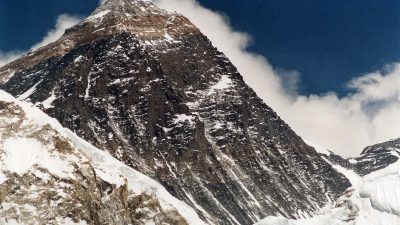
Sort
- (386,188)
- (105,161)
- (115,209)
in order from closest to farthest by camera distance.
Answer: (386,188) → (115,209) → (105,161)

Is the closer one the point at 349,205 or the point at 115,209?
the point at 349,205

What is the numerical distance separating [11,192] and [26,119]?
16.1 metres

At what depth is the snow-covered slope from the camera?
105938 mm

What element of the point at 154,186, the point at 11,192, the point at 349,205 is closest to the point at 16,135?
the point at 11,192

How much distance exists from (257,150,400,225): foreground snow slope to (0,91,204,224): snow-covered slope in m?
63.9

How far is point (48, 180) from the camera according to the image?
110 meters

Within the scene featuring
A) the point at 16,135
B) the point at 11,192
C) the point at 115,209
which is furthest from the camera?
the point at 115,209

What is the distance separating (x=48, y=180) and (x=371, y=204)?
2825 inches

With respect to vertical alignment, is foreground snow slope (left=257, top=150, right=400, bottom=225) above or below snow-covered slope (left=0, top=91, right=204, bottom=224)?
above

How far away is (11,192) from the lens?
345ft

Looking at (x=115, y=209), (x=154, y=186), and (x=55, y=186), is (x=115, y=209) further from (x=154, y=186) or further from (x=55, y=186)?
(x=154, y=186)

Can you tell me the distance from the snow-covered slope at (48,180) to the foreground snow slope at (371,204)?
63897 millimetres

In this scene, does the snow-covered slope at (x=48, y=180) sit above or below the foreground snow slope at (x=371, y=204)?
below

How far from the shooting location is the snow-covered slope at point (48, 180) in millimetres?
105938
